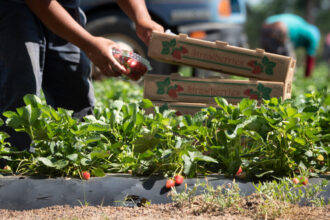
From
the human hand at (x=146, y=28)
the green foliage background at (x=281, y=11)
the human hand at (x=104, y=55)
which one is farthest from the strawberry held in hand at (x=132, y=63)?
the green foliage background at (x=281, y=11)

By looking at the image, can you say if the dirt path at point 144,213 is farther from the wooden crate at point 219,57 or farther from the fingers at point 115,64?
the wooden crate at point 219,57

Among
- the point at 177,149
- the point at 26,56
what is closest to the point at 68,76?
the point at 26,56

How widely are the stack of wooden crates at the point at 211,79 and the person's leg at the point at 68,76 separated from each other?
436 millimetres

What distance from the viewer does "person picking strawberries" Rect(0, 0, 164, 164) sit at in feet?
8.84

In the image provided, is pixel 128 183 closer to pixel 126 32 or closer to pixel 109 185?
pixel 109 185

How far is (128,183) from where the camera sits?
2.34 metres

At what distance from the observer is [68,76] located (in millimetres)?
3154

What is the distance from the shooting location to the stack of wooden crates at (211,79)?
10.1ft

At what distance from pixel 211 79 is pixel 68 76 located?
37.1 inches

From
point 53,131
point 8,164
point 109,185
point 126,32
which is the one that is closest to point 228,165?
point 109,185

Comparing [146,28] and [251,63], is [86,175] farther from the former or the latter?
[251,63]

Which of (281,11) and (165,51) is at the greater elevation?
(165,51)

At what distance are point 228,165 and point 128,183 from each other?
1.78 feet

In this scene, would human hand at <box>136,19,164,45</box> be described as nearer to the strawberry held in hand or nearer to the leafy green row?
the strawberry held in hand
